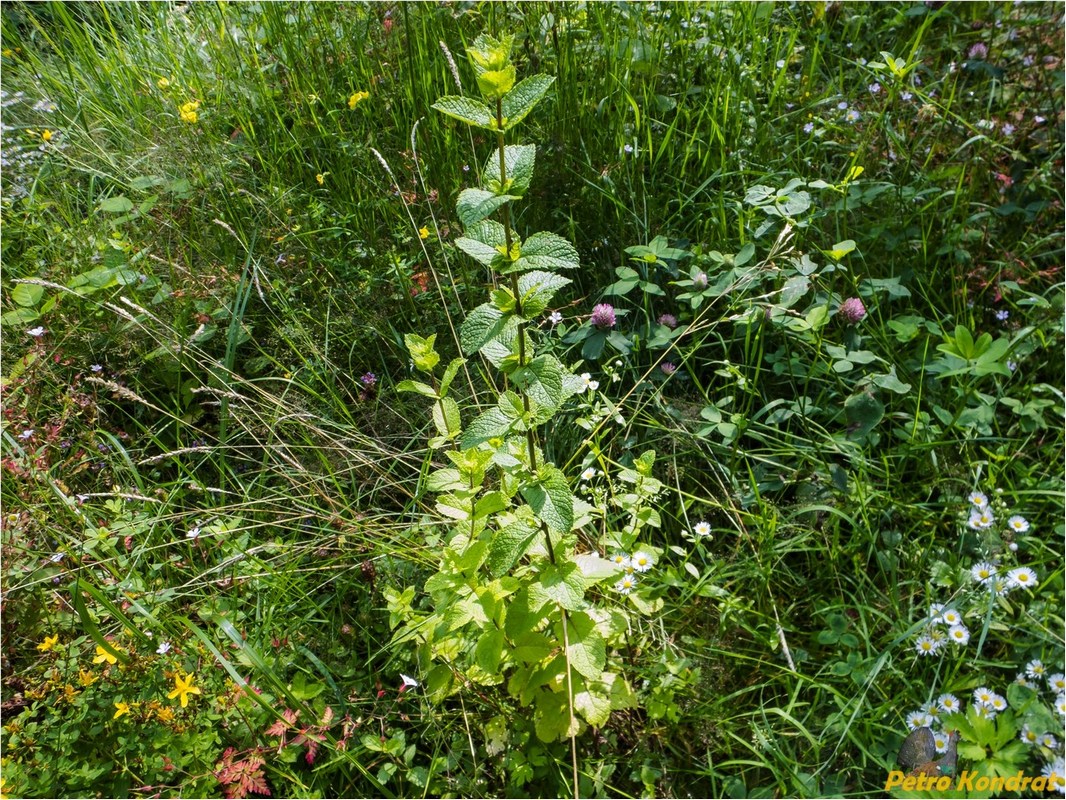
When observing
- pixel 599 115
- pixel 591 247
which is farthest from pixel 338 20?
pixel 591 247

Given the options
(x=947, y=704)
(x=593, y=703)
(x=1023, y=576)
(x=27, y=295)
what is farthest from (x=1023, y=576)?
(x=27, y=295)

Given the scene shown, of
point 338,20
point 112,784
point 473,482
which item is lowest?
point 112,784

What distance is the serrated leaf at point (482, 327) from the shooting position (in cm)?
113

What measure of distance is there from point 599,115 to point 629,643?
1.61m

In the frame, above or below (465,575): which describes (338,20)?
above

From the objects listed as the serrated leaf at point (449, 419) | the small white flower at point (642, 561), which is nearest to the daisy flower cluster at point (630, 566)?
the small white flower at point (642, 561)

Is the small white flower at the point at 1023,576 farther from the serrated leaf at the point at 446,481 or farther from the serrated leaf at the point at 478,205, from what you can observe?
the serrated leaf at the point at 478,205

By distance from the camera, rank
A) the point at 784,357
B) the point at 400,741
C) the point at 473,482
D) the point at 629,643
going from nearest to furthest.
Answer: the point at 473,482
the point at 400,741
the point at 629,643
the point at 784,357

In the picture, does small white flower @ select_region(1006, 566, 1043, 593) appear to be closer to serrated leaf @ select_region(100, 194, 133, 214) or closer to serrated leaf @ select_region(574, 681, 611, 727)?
serrated leaf @ select_region(574, 681, 611, 727)

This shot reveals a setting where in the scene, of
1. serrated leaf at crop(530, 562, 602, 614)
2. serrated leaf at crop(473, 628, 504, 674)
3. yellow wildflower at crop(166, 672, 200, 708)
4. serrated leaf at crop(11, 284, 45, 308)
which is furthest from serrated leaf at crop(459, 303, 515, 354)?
serrated leaf at crop(11, 284, 45, 308)

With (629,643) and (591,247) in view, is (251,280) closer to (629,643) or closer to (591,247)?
(591,247)

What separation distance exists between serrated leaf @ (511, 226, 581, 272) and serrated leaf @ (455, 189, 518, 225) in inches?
3.1

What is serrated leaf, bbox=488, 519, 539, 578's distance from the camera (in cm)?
124

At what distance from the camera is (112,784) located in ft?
4.80
